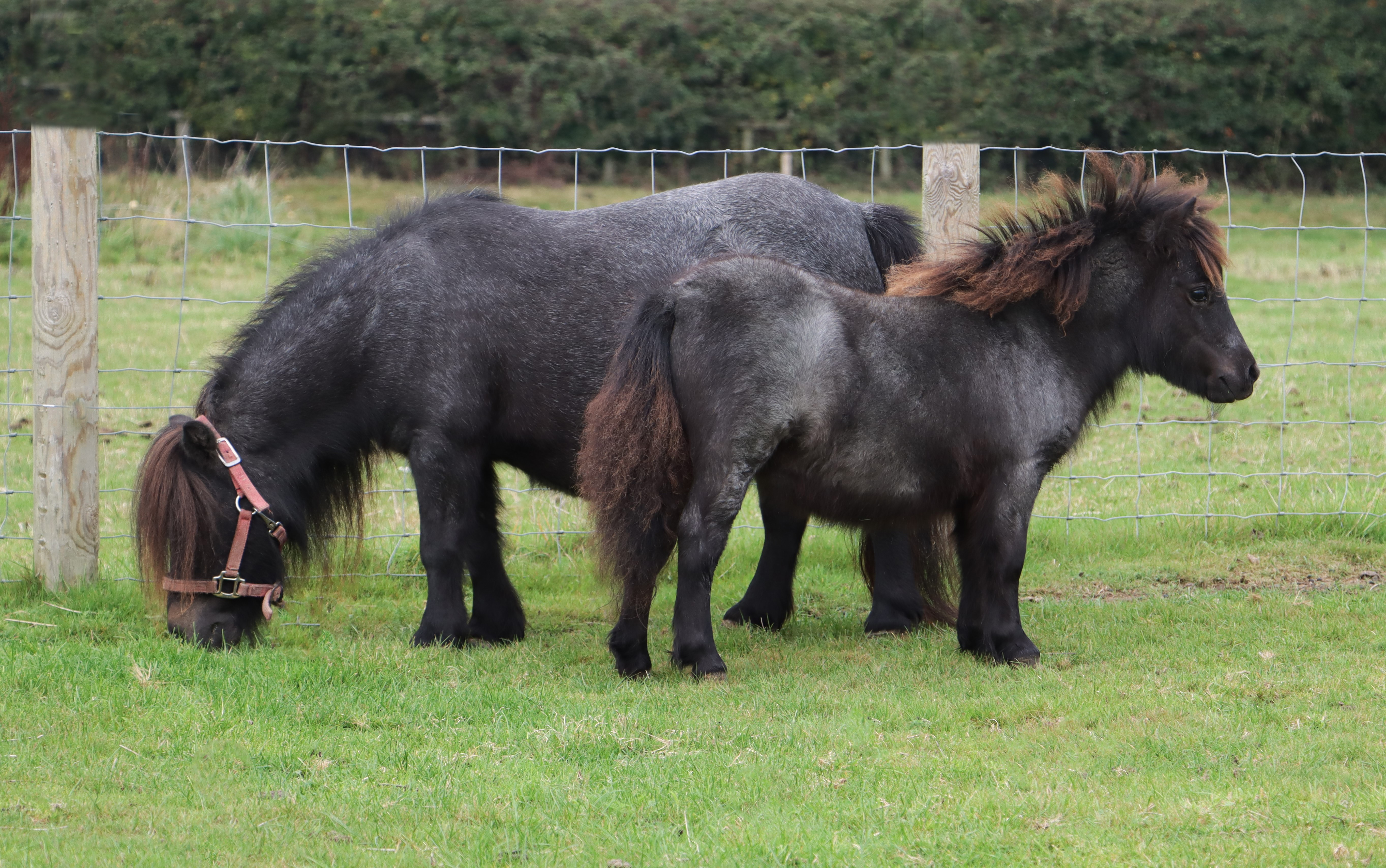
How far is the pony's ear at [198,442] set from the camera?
17.4 ft

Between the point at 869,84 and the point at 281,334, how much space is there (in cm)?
1658

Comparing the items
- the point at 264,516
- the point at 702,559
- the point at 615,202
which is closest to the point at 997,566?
the point at 702,559

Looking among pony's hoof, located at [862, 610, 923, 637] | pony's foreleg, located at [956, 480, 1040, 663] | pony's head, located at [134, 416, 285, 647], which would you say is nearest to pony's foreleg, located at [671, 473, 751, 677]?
pony's foreleg, located at [956, 480, 1040, 663]

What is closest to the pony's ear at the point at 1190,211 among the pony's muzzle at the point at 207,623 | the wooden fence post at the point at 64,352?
the pony's muzzle at the point at 207,623

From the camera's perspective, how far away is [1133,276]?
5371 millimetres

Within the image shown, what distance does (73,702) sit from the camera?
15.4ft

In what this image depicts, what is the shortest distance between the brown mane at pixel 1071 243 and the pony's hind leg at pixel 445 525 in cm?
199

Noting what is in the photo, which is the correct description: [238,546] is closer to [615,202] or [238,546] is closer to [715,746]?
[715,746]

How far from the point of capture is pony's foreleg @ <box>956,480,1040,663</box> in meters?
5.16

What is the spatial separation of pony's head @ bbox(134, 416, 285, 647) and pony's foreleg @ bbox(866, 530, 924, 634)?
Answer: 2.70 m

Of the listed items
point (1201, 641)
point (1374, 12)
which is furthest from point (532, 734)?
point (1374, 12)

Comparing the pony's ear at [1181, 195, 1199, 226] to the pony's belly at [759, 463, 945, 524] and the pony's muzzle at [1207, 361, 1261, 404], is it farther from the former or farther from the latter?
the pony's belly at [759, 463, 945, 524]

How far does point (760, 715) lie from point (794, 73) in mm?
18131

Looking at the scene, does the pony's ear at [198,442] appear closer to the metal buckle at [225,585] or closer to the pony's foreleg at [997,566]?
the metal buckle at [225,585]
